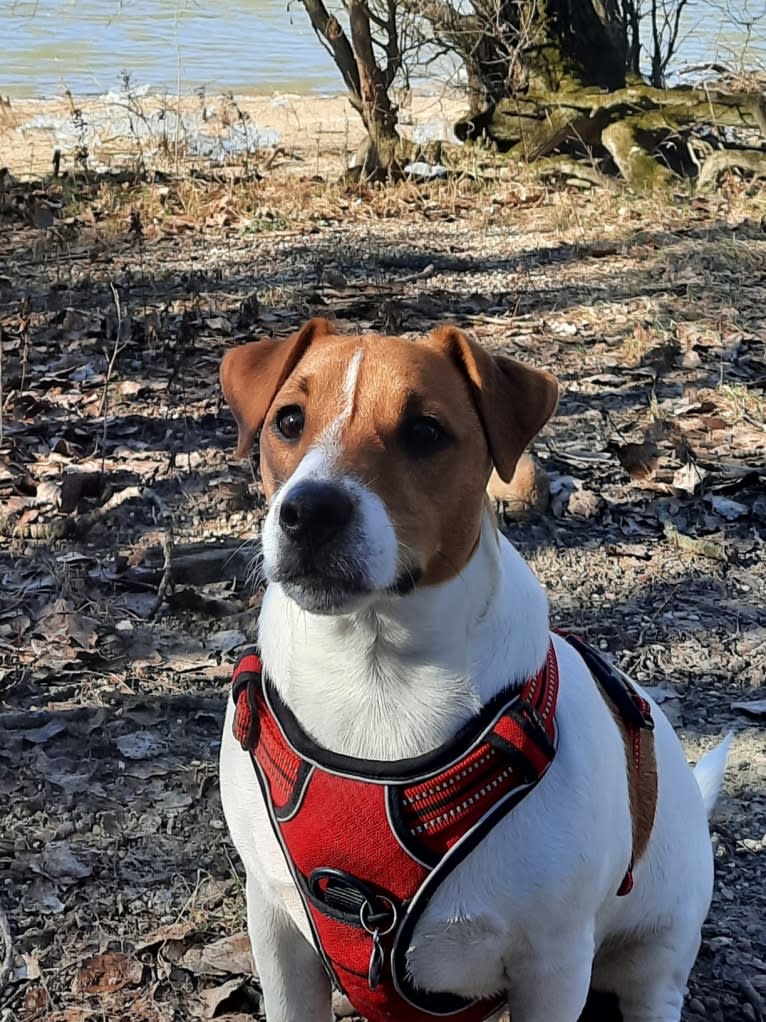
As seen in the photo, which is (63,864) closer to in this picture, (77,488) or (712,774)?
(712,774)

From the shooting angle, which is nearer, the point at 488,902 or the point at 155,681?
the point at 488,902

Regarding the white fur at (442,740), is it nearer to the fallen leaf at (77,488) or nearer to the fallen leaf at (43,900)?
the fallen leaf at (43,900)

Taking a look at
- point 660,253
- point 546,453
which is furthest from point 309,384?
point 660,253

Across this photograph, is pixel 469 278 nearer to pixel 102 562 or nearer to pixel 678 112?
pixel 678 112

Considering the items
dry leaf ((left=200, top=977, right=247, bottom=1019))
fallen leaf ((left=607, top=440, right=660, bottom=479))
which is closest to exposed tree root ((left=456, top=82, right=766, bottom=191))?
fallen leaf ((left=607, top=440, right=660, bottom=479))

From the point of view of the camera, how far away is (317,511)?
2.16m

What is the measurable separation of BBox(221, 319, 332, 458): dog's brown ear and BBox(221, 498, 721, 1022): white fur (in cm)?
36

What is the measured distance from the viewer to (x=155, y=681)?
3.98 m

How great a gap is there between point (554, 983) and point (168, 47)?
62.2 ft

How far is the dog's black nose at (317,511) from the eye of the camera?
2166 millimetres

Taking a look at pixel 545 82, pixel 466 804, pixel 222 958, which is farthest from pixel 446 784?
pixel 545 82

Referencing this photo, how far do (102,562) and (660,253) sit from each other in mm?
5045

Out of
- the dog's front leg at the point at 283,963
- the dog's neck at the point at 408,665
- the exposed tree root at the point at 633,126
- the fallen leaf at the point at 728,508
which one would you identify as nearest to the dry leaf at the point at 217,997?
the dog's front leg at the point at 283,963

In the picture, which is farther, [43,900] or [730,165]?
[730,165]
